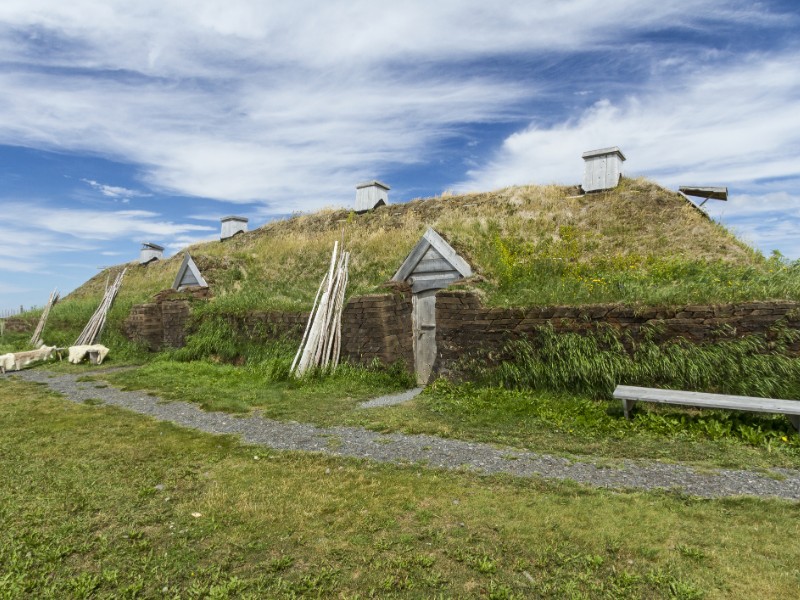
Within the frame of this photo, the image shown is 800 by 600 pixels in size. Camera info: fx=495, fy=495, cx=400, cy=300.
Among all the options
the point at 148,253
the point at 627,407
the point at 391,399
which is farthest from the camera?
the point at 148,253

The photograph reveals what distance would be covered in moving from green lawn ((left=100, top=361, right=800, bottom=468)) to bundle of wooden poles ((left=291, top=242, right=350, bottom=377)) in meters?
0.49

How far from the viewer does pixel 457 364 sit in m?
9.70

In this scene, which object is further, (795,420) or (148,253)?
(148,253)

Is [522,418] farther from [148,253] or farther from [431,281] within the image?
[148,253]

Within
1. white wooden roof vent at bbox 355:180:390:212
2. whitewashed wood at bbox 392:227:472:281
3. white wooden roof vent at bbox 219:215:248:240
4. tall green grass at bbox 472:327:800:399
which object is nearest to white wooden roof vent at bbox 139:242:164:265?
white wooden roof vent at bbox 219:215:248:240

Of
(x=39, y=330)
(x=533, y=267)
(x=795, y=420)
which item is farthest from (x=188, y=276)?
(x=795, y=420)

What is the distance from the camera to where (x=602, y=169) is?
1513 centimetres

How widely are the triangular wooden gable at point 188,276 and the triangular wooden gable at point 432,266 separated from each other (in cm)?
813

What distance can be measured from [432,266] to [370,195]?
9.95 metres

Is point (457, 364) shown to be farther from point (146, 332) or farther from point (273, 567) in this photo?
point (146, 332)

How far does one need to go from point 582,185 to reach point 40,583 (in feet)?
50.9

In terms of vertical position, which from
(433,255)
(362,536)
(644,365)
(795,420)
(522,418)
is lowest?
(362,536)

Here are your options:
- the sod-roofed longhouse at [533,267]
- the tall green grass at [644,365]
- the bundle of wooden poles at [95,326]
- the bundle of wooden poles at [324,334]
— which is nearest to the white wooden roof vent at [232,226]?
the sod-roofed longhouse at [533,267]

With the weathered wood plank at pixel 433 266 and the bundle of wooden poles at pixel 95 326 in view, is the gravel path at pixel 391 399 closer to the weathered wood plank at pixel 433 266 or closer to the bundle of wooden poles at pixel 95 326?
the weathered wood plank at pixel 433 266
